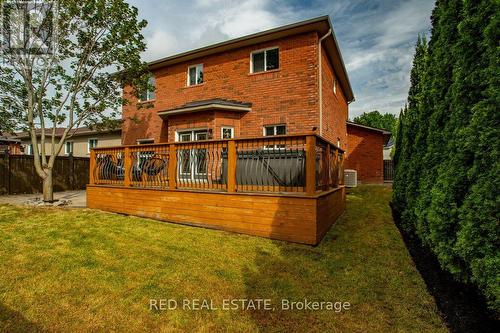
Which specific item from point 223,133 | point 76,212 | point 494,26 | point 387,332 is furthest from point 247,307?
point 223,133

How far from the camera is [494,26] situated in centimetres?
258

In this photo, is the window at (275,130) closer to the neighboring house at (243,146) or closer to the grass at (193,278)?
the neighboring house at (243,146)

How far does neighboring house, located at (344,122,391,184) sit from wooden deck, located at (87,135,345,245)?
9.38 m

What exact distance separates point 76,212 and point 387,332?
783cm

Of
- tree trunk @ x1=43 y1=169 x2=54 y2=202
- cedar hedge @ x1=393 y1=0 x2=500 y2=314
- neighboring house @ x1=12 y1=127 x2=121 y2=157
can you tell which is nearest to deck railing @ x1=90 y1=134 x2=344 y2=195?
cedar hedge @ x1=393 y1=0 x2=500 y2=314

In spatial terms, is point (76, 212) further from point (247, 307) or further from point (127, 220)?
point (247, 307)

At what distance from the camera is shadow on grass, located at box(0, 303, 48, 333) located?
2.54 meters

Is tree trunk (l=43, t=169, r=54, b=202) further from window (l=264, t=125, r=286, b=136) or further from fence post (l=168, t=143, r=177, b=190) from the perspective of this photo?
window (l=264, t=125, r=286, b=136)

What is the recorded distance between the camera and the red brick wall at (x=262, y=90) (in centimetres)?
927

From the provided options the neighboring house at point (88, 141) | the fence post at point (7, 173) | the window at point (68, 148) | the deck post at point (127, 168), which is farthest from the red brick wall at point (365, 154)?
the window at point (68, 148)

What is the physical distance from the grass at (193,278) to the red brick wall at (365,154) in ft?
34.3

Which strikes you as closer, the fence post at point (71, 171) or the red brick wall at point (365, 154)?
the fence post at point (71, 171)

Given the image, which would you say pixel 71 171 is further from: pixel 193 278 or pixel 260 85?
pixel 193 278

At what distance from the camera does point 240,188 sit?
5.68 meters
